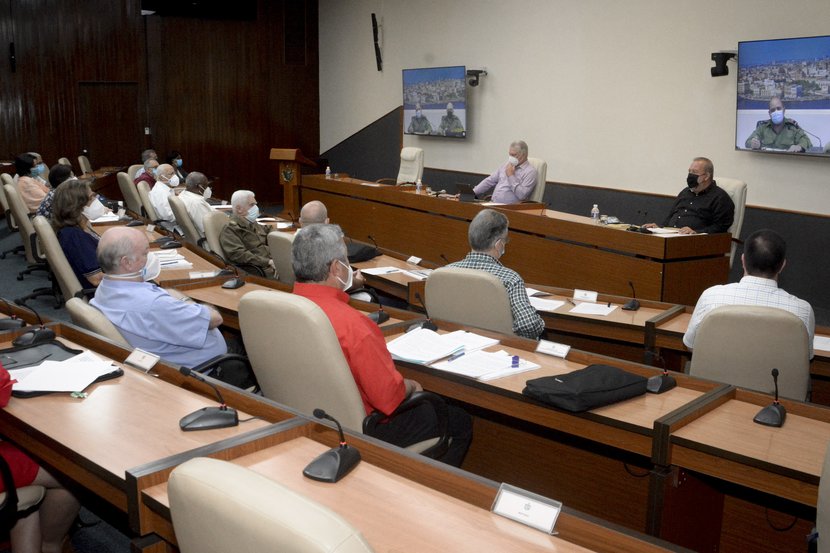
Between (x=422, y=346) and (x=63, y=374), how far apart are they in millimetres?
1279

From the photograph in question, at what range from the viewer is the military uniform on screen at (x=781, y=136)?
673cm

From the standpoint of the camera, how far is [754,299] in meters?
3.27

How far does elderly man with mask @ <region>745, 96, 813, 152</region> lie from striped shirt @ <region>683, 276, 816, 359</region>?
4092 mm

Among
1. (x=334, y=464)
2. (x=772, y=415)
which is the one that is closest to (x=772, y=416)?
(x=772, y=415)

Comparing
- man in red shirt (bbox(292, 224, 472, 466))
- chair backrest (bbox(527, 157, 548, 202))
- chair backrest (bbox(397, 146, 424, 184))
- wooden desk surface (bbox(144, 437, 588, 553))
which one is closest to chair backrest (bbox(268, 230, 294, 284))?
man in red shirt (bbox(292, 224, 472, 466))

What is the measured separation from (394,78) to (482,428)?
9.47m

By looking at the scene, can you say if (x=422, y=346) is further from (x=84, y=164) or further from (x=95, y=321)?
(x=84, y=164)

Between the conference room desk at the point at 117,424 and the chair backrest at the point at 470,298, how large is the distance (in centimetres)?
136

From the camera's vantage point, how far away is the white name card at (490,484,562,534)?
1.62m

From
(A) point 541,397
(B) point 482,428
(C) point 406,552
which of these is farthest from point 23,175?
(C) point 406,552

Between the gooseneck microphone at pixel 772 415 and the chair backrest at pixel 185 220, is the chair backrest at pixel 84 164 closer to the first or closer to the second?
the chair backrest at pixel 185 220

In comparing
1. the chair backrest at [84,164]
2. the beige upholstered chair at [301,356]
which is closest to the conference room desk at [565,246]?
the beige upholstered chair at [301,356]

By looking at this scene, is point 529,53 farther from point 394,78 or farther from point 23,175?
point 23,175

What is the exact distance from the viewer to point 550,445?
9.87 feet
